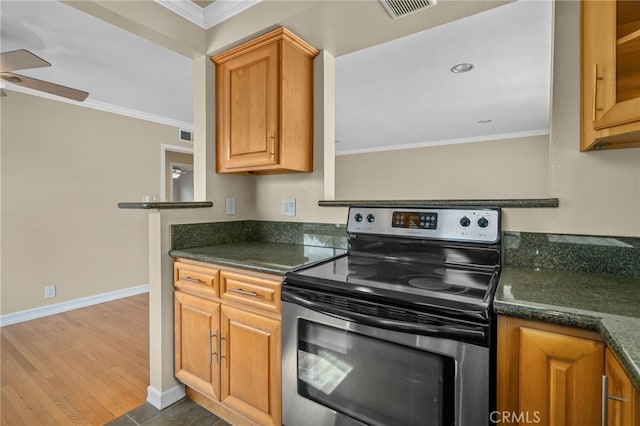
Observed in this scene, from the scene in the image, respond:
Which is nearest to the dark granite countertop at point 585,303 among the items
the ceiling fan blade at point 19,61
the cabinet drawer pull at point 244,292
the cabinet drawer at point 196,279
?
the cabinet drawer pull at point 244,292

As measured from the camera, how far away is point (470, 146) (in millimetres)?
5445

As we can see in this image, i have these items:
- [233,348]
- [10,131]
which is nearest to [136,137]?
[10,131]

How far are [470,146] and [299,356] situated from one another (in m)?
5.25

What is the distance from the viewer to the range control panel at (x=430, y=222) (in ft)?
4.65

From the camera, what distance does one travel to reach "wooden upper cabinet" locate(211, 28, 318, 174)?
1.86m

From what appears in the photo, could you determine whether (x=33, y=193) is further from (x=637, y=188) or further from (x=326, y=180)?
(x=637, y=188)

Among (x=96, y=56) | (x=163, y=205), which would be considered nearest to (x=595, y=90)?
(x=163, y=205)

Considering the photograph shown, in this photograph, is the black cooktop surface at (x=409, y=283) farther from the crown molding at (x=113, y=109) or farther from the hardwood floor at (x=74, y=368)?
the crown molding at (x=113, y=109)

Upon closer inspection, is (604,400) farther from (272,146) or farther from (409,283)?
(272,146)

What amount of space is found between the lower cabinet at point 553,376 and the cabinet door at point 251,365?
0.89 m

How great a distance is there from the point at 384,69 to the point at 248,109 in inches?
54.8

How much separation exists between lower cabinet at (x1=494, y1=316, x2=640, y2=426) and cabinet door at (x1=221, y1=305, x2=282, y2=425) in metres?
0.89

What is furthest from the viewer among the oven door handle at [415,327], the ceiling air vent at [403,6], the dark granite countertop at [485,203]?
the ceiling air vent at [403,6]

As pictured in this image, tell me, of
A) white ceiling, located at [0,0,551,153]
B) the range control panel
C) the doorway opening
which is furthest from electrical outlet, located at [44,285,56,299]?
the range control panel
